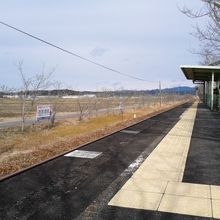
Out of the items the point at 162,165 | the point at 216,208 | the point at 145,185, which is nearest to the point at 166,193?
the point at 145,185

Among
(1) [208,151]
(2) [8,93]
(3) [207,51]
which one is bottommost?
(1) [208,151]

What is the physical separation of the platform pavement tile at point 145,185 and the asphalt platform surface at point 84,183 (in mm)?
160

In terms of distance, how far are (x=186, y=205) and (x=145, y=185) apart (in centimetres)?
137

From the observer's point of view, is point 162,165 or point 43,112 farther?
point 43,112

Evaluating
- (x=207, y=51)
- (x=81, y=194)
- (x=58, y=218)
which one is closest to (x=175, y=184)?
(x=81, y=194)

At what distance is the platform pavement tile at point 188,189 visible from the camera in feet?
22.0

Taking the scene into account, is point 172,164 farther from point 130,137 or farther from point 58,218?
point 130,137

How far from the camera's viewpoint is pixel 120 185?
Answer: 728 centimetres

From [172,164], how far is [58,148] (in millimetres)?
4476

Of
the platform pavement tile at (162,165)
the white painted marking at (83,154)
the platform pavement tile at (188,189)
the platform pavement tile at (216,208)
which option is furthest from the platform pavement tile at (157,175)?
the white painted marking at (83,154)

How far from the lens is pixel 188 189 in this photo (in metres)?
7.03

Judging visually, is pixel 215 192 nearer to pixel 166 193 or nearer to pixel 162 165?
pixel 166 193

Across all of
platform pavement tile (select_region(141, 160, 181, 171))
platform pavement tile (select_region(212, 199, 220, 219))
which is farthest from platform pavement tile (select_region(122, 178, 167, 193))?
platform pavement tile (select_region(141, 160, 181, 171))

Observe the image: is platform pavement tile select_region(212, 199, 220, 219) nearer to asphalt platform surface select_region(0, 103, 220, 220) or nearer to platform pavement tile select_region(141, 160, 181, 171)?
asphalt platform surface select_region(0, 103, 220, 220)
